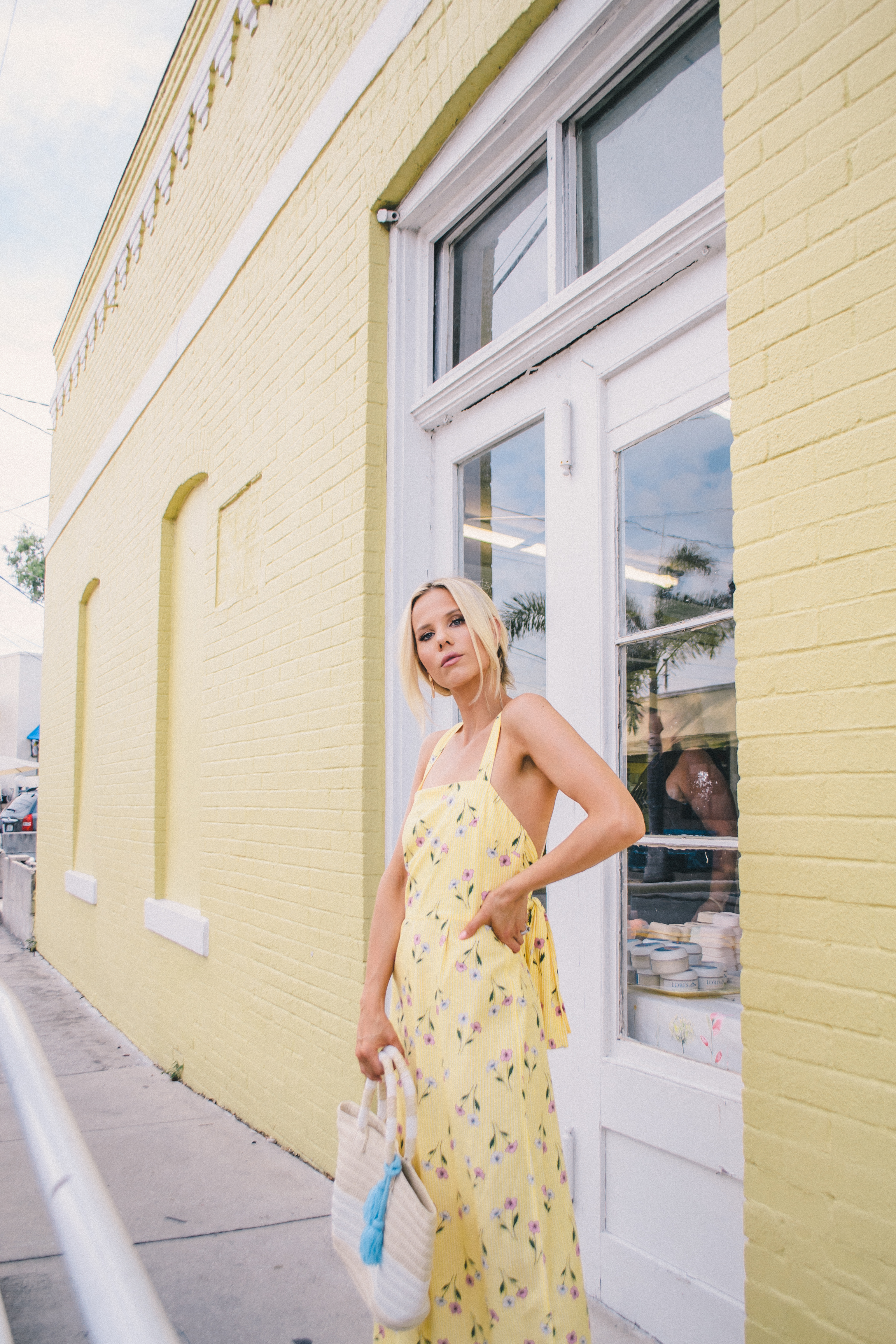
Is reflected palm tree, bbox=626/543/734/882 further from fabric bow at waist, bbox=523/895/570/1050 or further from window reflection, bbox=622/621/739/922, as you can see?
fabric bow at waist, bbox=523/895/570/1050

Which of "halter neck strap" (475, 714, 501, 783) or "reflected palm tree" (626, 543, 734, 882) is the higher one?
"reflected palm tree" (626, 543, 734, 882)

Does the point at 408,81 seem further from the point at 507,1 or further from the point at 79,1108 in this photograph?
the point at 79,1108

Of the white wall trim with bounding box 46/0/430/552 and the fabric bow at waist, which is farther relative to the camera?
the white wall trim with bounding box 46/0/430/552

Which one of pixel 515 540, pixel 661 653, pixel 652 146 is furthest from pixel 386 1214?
pixel 652 146

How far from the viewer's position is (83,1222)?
933mm

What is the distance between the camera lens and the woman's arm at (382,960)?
2.09 metres

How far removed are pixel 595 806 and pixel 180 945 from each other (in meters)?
4.21

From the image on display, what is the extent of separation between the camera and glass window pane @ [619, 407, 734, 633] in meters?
2.50

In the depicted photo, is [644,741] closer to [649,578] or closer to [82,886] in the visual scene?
[649,578]

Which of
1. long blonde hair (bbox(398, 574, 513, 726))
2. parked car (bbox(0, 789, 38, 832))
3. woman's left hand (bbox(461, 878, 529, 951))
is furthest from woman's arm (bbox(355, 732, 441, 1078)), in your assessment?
parked car (bbox(0, 789, 38, 832))

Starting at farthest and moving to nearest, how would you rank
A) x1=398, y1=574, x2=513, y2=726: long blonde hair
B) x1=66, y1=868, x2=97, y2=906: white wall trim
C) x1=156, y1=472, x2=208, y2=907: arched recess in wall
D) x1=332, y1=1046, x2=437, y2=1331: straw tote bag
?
x1=66, y1=868, x2=97, y2=906: white wall trim → x1=156, y1=472, x2=208, y2=907: arched recess in wall → x1=398, y1=574, x2=513, y2=726: long blonde hair → x1=332, y1=1046, x2=437, y2=1331: straw tote bag

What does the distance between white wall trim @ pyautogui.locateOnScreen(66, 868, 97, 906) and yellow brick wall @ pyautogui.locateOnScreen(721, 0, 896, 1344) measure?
6.79 meters

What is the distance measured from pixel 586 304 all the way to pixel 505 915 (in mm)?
1835

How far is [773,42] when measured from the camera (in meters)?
1.98
